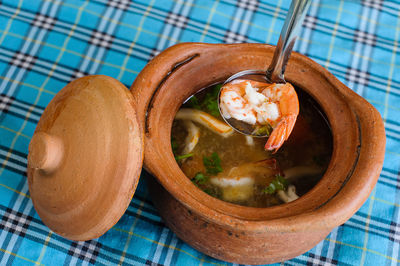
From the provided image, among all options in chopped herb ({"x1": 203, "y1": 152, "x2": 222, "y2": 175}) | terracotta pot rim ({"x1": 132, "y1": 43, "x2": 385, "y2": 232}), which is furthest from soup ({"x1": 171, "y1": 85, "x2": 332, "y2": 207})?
terracotta pot rim ({"x1": 132, "y1": 43, "x2": 385, "y2": 232})

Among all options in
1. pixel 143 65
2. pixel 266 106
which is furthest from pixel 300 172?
pixel 143 65

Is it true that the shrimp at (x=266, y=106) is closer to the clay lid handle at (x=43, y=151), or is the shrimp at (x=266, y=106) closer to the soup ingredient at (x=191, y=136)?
the soup ingredient at (x=191, y=136)

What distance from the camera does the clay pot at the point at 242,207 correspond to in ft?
2.93

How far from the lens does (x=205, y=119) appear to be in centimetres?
116

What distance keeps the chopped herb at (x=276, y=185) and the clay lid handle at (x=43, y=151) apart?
0.52m

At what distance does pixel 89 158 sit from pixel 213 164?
333mm

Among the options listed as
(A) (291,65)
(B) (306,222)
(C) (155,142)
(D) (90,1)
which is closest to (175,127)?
(C) (155,142)

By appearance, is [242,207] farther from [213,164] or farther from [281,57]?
[281,57]

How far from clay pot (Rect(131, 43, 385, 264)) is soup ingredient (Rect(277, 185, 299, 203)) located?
99 millimetres

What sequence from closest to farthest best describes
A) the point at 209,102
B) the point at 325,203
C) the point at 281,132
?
the point at 325,203 < the point at 281,132 < the point at 209,102

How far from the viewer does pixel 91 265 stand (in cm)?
116

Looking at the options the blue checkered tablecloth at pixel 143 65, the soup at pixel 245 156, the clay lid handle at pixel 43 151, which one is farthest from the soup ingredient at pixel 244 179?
the clay lid handle at pixel 43 151

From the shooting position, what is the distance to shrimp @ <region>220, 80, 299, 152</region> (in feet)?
3.49

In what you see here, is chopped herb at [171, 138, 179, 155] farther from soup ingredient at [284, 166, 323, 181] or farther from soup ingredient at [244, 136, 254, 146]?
soup ingredient at [284, 166, 323, 181]
